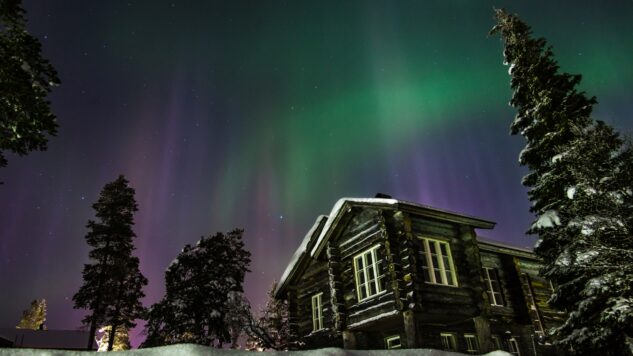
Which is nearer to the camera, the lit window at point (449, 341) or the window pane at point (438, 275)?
the window pane at point (438, 275)

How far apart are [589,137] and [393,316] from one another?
9226 mm

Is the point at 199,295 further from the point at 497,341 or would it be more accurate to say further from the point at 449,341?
the point at 497,341

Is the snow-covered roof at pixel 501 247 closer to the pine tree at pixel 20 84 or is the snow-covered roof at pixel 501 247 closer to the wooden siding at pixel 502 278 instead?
the wooden siding at pixel 502 278

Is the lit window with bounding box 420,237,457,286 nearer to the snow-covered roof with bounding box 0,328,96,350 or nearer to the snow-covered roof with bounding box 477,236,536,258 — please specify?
the snow-covered roof with bounding box 477,236,536,258

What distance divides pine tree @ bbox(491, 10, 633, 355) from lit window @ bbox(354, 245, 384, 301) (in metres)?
6.14

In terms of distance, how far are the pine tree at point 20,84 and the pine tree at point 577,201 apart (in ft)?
57.1

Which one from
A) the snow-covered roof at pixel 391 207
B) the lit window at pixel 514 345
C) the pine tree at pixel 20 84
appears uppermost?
the pine tree at pixel 20 84

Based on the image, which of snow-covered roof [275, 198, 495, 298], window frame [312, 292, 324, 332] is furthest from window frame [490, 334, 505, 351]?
window frame [312, 292, 324, 332]

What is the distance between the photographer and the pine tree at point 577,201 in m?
11.7

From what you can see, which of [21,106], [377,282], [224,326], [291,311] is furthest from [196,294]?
[21,106]

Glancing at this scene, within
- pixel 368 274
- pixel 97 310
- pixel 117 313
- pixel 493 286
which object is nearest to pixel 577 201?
pixel 368 274

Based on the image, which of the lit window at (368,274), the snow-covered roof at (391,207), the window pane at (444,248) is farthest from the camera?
the window pane at (444,248)

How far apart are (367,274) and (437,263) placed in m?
3.01

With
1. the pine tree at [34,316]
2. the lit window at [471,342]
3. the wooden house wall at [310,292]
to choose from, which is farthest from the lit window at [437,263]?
the pine tree at [34,316]
